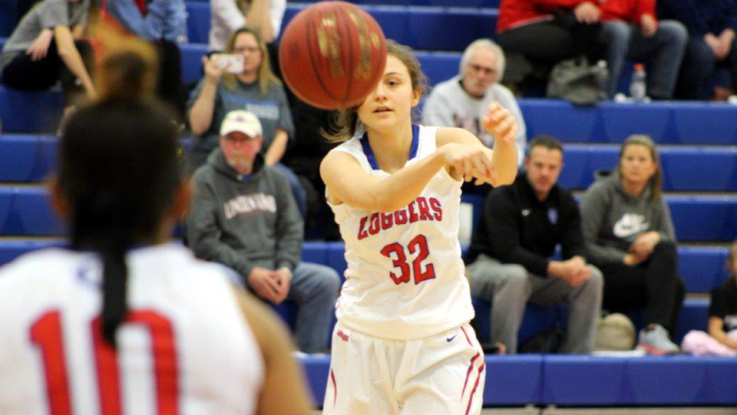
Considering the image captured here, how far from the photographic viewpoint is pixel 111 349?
1569mm

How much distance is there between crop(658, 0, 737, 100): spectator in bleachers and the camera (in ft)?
28.8

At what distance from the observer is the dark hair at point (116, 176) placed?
157 centimetres

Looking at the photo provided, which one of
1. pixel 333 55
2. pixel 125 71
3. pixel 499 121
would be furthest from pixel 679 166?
pixel 125 71

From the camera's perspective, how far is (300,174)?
7.05 meters

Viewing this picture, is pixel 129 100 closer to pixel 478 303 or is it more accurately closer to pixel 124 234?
pixel 124 234

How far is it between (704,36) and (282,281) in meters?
4.68

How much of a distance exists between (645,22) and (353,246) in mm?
5613

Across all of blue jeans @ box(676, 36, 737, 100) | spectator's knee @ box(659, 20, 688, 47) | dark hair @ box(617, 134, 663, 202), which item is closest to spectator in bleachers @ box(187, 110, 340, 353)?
dark hair @ box(617, 134, 663, 202)

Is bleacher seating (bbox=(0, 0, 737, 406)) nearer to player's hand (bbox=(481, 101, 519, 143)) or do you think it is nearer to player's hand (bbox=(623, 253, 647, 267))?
player's hand (bbox=(623, 253, 647, 267))

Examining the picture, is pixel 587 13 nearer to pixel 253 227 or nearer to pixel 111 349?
pixel 253 227

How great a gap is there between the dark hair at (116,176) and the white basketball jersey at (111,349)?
25 mm

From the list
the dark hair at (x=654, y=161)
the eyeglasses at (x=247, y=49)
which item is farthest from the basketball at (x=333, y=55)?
the dark hair at (x=654, y=161)

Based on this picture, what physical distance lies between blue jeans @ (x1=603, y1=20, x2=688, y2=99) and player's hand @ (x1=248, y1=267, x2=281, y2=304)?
372 centimetres

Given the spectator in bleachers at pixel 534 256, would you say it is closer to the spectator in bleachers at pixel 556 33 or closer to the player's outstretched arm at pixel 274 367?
the spectator in bleachers at pixel 556 33
